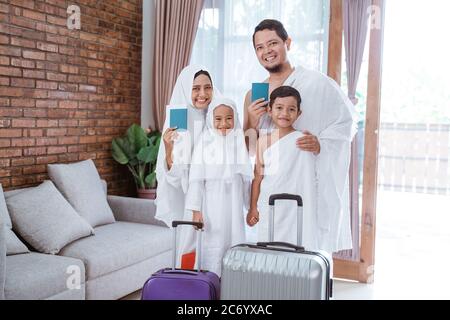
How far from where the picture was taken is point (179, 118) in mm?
2367

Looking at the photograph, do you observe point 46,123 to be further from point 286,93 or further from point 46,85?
point 286,93

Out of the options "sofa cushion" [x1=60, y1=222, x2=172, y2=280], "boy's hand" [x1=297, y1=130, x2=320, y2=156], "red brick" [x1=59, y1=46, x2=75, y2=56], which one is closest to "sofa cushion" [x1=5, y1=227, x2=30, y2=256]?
"sofa cushion" [x1=60, y1=222, x2=172, y2=280]

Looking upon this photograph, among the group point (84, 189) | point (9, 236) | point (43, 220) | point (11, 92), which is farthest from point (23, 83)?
point (9, 236)

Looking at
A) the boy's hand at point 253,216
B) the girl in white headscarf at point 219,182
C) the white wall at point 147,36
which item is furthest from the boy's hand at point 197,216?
the white wall at point 147,36

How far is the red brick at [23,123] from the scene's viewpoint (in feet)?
11.2

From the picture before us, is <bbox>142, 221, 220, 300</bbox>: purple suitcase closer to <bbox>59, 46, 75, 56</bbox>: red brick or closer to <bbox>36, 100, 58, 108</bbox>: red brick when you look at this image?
<bbox>36, 100, 58, 108</bbox>: red brick

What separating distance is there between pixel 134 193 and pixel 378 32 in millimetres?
2545

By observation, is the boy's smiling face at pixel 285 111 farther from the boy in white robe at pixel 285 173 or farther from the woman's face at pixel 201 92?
the woman's face at pixel 201 92

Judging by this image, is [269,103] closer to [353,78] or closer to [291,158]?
[291,158]

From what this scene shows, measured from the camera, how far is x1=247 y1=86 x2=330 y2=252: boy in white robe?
7.36 ft

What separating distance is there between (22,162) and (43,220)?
0.60 meters

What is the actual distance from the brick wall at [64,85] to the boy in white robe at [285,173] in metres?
1.94

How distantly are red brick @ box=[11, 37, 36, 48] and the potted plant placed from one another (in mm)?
1098

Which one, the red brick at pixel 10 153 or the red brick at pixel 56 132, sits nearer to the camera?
the red brick at pixel 10 153
